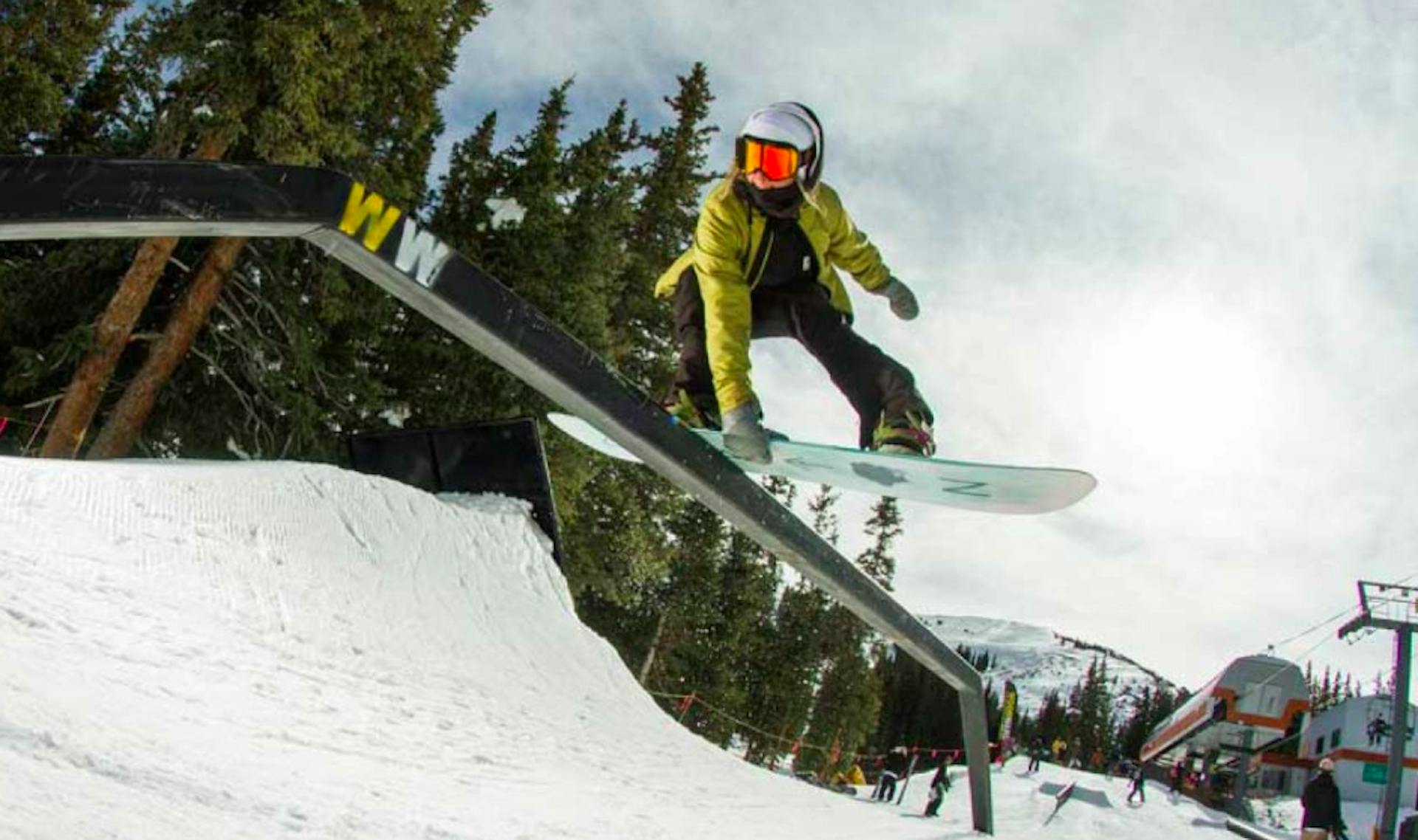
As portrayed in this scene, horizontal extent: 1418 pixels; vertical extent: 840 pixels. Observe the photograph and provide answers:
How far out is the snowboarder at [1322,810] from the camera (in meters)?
11.5

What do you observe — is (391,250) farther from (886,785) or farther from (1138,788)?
(1138,788)

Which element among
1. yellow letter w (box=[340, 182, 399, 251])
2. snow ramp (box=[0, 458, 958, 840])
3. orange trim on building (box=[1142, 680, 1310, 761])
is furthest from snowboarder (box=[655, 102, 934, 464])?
orange trim on building (box=[1142, 680, 1310, 761])

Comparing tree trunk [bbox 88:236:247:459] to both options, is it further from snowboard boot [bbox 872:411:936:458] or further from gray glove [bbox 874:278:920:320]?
snowboard boot [bbox 872:411:936:458]

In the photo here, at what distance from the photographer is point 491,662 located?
9.31 meters

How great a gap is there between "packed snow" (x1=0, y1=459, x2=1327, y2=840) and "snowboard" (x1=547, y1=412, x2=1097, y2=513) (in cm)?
215

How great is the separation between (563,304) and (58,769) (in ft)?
57.6

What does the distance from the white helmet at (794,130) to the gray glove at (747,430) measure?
1.05 meters

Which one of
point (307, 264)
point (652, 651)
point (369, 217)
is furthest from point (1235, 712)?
point (369, 217)

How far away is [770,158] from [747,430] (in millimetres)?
1207

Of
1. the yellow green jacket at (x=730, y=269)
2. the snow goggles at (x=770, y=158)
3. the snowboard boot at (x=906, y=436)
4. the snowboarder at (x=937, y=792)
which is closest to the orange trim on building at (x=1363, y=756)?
the snowboarder at (x=937, y=792)

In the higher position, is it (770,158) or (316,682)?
(770,158)

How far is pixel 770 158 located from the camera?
4.25m

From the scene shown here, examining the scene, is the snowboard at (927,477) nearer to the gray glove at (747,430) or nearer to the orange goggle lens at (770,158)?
the gray glove at (747,430)

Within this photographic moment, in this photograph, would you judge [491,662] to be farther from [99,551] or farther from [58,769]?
[58,769]
